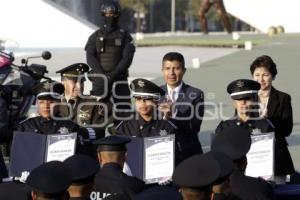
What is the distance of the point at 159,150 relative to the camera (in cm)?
601

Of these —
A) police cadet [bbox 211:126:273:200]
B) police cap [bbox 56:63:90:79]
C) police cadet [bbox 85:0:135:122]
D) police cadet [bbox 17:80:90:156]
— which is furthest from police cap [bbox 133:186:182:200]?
police cadet [bbox 85:0:135:122]

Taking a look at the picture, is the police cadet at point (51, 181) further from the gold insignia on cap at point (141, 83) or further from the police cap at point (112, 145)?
the gold insignia on cap at point (141, 83)

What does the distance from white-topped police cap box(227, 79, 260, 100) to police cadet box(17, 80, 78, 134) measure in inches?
47.2

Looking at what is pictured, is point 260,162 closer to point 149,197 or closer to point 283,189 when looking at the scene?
point 283,189

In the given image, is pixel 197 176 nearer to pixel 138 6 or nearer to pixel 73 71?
pixel 73 71

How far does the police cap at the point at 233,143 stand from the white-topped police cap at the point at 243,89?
961 mm

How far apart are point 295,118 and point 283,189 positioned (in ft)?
25.6

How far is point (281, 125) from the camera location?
701 cm

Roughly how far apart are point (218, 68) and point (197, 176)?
749 inches

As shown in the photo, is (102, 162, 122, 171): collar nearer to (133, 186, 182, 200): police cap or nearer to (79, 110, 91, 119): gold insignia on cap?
(133, 186, 182, 200): police cap

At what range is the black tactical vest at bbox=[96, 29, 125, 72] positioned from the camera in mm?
10539

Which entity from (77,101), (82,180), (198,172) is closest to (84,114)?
(77,101)

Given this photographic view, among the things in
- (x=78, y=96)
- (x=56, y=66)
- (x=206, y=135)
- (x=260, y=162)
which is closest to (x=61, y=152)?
(x=260, y=162)

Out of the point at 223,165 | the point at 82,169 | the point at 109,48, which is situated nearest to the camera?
the point at 223,165
